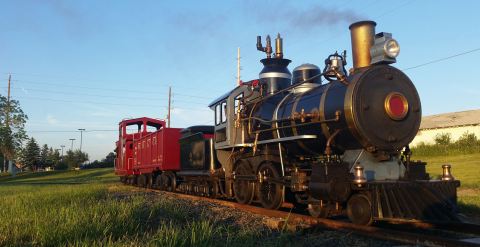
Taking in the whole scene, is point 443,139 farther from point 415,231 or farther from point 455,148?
point 415,231

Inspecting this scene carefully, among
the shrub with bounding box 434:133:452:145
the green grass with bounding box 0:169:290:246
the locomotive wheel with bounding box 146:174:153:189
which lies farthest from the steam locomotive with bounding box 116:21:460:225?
the shrub with bounding box 434:133:452:145

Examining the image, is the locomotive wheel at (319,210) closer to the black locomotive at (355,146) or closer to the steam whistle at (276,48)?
the black locomotive at (355,146)

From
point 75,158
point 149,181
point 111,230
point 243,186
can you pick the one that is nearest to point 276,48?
point 243,186

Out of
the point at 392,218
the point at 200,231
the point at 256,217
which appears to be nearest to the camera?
the point at 200,231

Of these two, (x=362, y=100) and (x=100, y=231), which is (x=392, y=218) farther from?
(x=100, y=231)

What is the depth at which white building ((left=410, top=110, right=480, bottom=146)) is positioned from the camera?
4212 centimetres

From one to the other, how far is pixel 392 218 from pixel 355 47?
347 centimetres

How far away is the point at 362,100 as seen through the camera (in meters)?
7.57

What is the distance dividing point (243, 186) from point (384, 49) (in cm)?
502

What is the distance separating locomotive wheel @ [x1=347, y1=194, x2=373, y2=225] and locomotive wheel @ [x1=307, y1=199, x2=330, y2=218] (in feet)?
1.99

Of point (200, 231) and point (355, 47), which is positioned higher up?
point (355, 47)

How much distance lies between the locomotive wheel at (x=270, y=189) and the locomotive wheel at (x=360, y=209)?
2123 mm

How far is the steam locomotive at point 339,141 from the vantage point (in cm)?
702

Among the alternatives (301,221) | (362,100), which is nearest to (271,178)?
(301,221)
